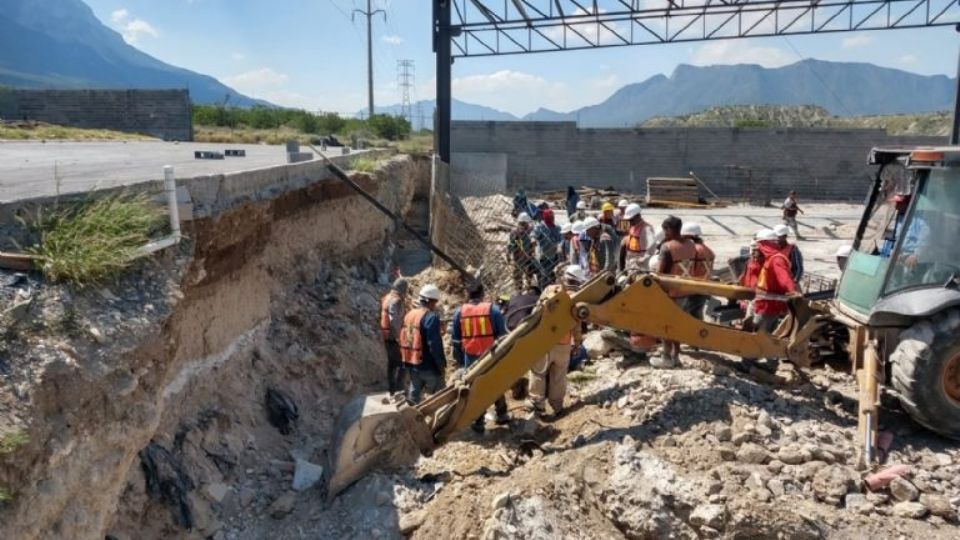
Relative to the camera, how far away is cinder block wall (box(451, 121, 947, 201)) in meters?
28.0

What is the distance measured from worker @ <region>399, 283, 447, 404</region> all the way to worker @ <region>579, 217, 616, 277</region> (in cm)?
323

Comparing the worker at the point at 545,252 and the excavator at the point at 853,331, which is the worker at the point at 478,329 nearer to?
the excavator at the point at 853,331

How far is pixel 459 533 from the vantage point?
4.75 metres

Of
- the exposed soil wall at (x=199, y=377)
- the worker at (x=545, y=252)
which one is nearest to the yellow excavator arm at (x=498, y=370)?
the exposed soil wall at (x=199, y=377)

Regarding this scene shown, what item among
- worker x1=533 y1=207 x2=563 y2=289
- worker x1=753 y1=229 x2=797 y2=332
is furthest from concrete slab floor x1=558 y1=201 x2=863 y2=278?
worker x1=753 y1=229 x2=797 y2=332

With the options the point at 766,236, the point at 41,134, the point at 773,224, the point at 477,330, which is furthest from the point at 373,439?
the point at 773,224

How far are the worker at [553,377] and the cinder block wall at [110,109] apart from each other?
21918 millimetres

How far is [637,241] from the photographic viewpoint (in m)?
8.35

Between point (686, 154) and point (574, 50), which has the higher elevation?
point (574, 50)

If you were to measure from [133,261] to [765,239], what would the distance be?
5179mm

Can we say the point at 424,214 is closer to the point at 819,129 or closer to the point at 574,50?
the point at 574,50

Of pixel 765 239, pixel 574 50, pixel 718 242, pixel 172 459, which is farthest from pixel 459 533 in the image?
pixel 574 50

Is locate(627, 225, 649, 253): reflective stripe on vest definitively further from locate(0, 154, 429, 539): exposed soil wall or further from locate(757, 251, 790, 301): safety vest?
locate(0, 154, 429, 539): exposed soil wall

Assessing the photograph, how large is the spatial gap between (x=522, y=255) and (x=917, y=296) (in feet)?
21.8
